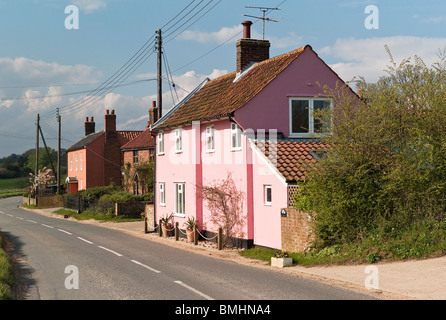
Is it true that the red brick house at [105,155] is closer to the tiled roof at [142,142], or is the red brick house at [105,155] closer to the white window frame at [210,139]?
the tiled roof at [142,142]

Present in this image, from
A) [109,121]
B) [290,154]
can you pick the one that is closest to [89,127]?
[109,121]

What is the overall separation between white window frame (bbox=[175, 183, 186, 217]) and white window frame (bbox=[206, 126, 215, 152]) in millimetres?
3492

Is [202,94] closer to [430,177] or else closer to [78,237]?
[78,237]

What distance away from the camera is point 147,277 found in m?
14.5

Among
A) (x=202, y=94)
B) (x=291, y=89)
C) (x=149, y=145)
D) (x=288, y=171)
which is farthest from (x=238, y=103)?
(x=149, y=145)

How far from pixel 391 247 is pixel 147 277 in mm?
6817

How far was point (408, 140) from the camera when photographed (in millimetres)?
16125

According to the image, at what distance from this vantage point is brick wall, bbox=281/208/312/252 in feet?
57.0

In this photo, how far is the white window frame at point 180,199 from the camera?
92.2 feet

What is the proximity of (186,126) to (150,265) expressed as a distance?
11.7 metres

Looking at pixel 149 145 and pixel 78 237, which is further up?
pixel 149 145

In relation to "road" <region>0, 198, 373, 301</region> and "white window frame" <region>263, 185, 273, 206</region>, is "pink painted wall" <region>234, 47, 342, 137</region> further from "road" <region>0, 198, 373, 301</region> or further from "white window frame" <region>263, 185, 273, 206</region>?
"road" <region>0, 198, 373, 301</region>

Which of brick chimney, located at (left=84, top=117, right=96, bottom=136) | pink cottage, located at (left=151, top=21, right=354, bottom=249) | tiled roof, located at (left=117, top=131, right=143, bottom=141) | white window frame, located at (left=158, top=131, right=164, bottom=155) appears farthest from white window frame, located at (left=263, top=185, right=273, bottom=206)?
brick chimney, located at (left=84, top=117, right=96, bottom=136)
